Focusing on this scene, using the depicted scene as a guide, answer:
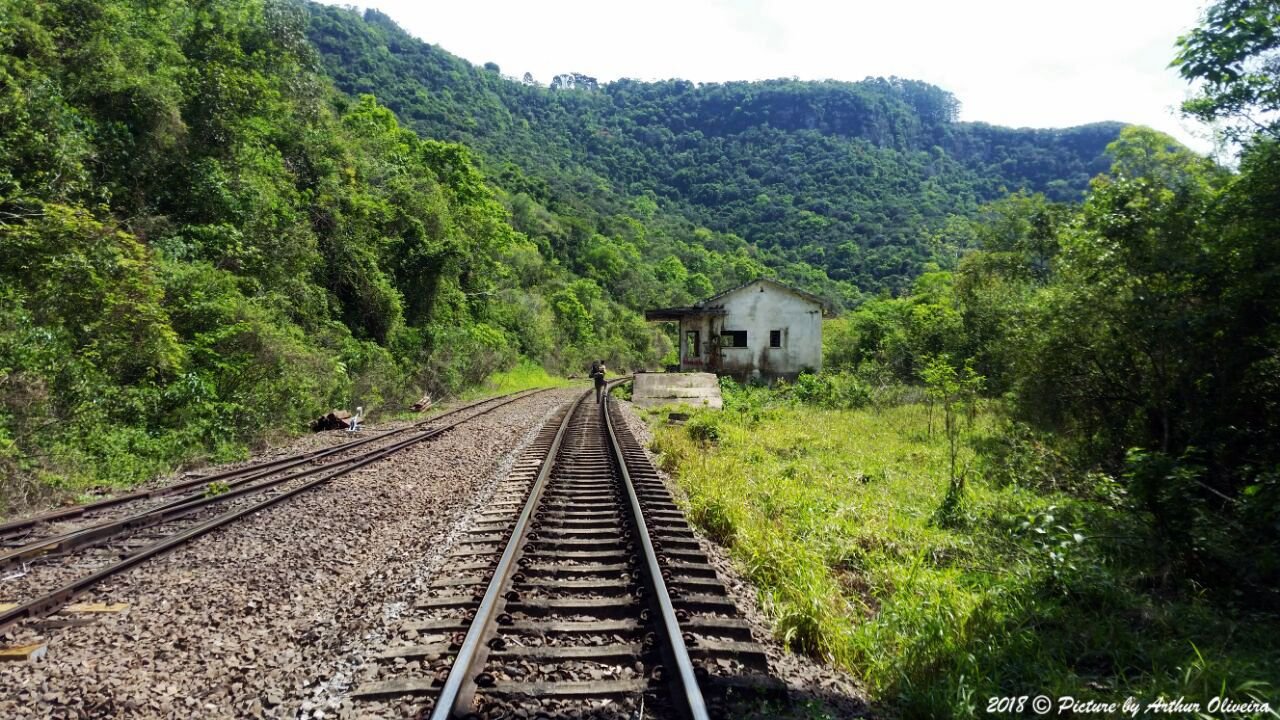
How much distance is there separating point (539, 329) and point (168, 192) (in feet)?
87.6

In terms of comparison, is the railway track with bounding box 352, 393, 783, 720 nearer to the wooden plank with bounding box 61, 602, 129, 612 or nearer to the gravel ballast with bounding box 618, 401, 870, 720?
the gravel ballast with bounding box 618, 401, 870, 720

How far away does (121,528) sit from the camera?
630 cm

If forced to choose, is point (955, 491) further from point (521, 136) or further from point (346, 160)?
point (521, 136)

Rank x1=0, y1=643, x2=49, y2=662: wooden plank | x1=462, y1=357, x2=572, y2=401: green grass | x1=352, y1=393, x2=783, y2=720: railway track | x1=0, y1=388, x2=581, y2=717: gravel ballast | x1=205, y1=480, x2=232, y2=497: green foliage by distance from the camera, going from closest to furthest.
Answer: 1. x1=352, y1=393, x2=783, y2=720: railway track
2. x1=0, y1=388, x2=581, y2=717: gravel ballast
3. x1=0, y1=643, x2=49, y2=662: wooden plank
4. x1=205, y1=480, x2=232, y2=497: green foliage
5. x1=462, y1=357, x2=572, y2=401: green grass

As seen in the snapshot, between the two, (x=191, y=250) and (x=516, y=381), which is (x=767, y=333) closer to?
(x=516, y=381)

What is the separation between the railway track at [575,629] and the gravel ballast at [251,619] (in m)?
0.41

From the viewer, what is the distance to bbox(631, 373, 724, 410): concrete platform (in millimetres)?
21984

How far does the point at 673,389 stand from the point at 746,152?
11449 cm

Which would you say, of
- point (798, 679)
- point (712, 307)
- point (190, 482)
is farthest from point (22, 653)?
point (712, 307)

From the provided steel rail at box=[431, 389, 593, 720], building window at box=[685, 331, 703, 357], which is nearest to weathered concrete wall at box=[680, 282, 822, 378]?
building window at box=[685, 331, 703, 357]

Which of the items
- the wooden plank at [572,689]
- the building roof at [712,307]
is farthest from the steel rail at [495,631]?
the building roof at [712,307]

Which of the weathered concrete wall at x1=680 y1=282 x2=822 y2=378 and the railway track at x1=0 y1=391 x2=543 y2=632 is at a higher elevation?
the weathered concrete wall at x1=680 y1=282 x2=822 y2=378

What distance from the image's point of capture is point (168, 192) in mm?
14742

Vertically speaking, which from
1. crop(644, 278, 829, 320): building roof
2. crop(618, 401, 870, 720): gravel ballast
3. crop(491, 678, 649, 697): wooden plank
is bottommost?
crop(618, 401, 870, 720): gravel ballast
